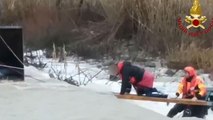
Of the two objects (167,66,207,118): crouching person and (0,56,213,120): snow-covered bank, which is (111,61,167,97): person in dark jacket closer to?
(0,56,213,120): snow-covered bank

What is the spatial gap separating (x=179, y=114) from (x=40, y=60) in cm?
609

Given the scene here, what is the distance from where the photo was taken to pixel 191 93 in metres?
8.59

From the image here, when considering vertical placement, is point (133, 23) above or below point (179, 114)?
above

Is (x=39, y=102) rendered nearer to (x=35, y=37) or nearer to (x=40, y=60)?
(x=40, y=60)

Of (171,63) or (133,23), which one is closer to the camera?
(171,63)

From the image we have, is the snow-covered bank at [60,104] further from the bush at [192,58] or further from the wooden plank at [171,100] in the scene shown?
the bush at [192,58]

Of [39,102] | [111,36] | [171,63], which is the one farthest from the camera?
[111,36]

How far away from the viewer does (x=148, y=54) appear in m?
14.9

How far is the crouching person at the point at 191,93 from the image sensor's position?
842 centimetres

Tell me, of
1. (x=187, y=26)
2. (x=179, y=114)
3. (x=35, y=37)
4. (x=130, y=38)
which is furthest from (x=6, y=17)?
(x=179, y=114)

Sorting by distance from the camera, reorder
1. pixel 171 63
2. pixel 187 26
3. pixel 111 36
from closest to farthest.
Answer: pixel 171 63 → pixel 187 26 → pixel 111 36

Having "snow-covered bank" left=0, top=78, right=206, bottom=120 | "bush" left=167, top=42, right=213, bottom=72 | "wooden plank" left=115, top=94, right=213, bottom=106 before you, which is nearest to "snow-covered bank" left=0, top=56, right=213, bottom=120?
"snow-covered bank" left=0, top=78, right=206, bottom=120

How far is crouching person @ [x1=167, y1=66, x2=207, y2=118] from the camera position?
8.42 metres

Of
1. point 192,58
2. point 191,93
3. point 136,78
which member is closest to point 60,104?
point 136,78
